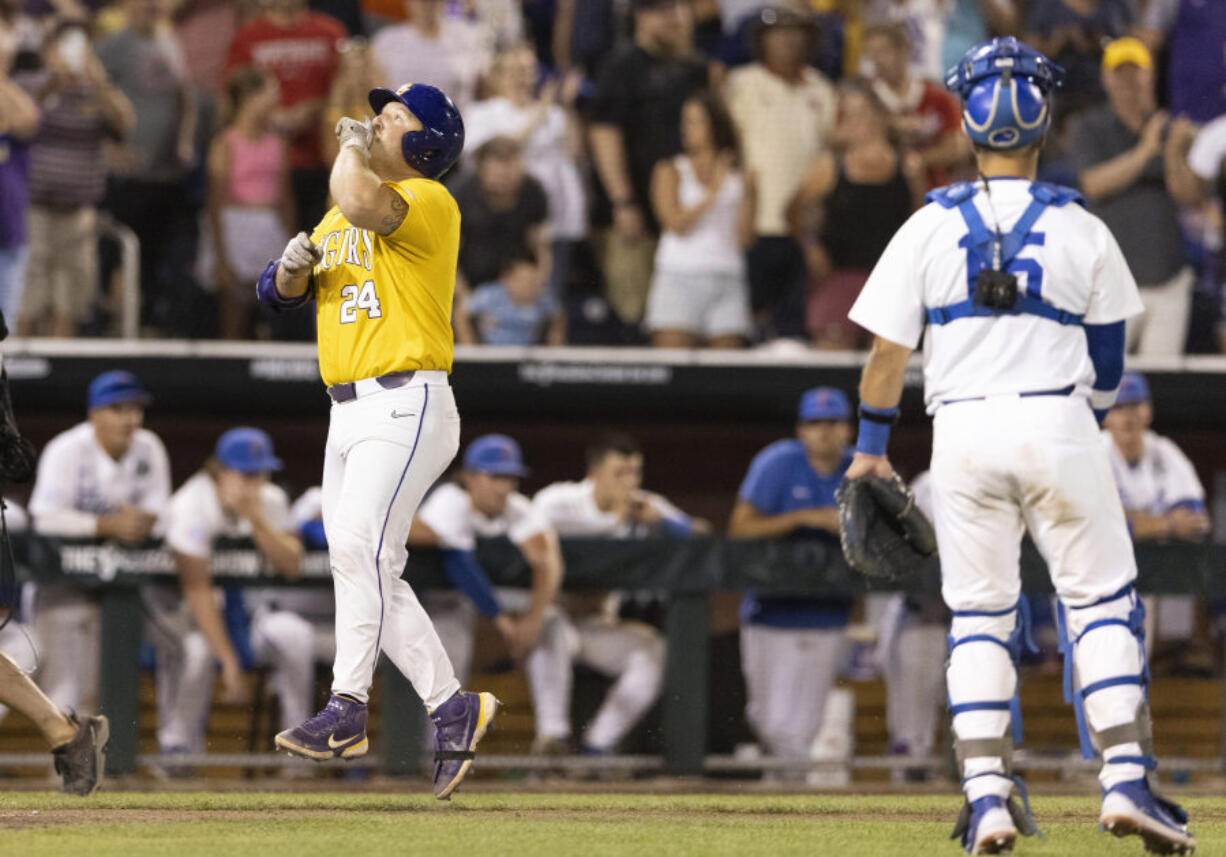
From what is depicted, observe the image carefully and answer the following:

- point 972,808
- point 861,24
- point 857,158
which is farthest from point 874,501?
point 861,24

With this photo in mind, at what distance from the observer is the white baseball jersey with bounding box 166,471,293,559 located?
826 cm

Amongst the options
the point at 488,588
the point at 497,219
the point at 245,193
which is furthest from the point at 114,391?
the point at 497,219

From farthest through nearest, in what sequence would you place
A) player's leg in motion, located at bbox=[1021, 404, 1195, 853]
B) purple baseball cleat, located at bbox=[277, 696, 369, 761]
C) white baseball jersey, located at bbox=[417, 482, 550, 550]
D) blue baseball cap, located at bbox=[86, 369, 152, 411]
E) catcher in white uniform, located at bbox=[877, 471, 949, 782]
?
blue baseball cap, located at bbox=[86, 369, 152, 411] < white baseball jersey, located at bbox=[417, 482, 550, 550] < catcher in white uniform, located at bbox=[877, 471, 949, 782] < purple baseball cleat, located at bbox=[277, 696, 369, 761] < player's leg in motion, located at bbox=[1021, 404, 1195, 853]

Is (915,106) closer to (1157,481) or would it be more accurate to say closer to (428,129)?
(1157,481)

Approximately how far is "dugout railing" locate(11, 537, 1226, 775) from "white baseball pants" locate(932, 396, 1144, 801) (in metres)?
3.66

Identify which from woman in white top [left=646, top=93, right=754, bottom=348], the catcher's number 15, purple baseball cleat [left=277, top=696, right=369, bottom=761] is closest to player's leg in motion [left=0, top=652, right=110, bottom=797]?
purple baseball cleat [left=277, top=696, right=369, bottom=761]

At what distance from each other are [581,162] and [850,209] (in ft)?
4.99

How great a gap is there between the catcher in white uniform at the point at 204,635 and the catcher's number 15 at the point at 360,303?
313cm

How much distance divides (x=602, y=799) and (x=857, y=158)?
4.76 meters

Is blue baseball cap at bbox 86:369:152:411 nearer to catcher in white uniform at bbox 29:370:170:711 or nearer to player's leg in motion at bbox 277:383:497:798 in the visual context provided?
catcher in white uniform at bbox 29:370:170:711

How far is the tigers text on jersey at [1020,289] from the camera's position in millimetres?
4559

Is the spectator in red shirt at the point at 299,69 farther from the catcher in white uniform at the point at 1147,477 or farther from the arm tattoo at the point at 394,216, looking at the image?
the arm tattoo at the point at 394,216

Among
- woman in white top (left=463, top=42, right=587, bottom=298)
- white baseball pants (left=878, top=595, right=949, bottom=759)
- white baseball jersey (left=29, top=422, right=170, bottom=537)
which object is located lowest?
white baseball pants (left=878, top=595, right=949, bottom=759)

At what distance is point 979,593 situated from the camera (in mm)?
4570
